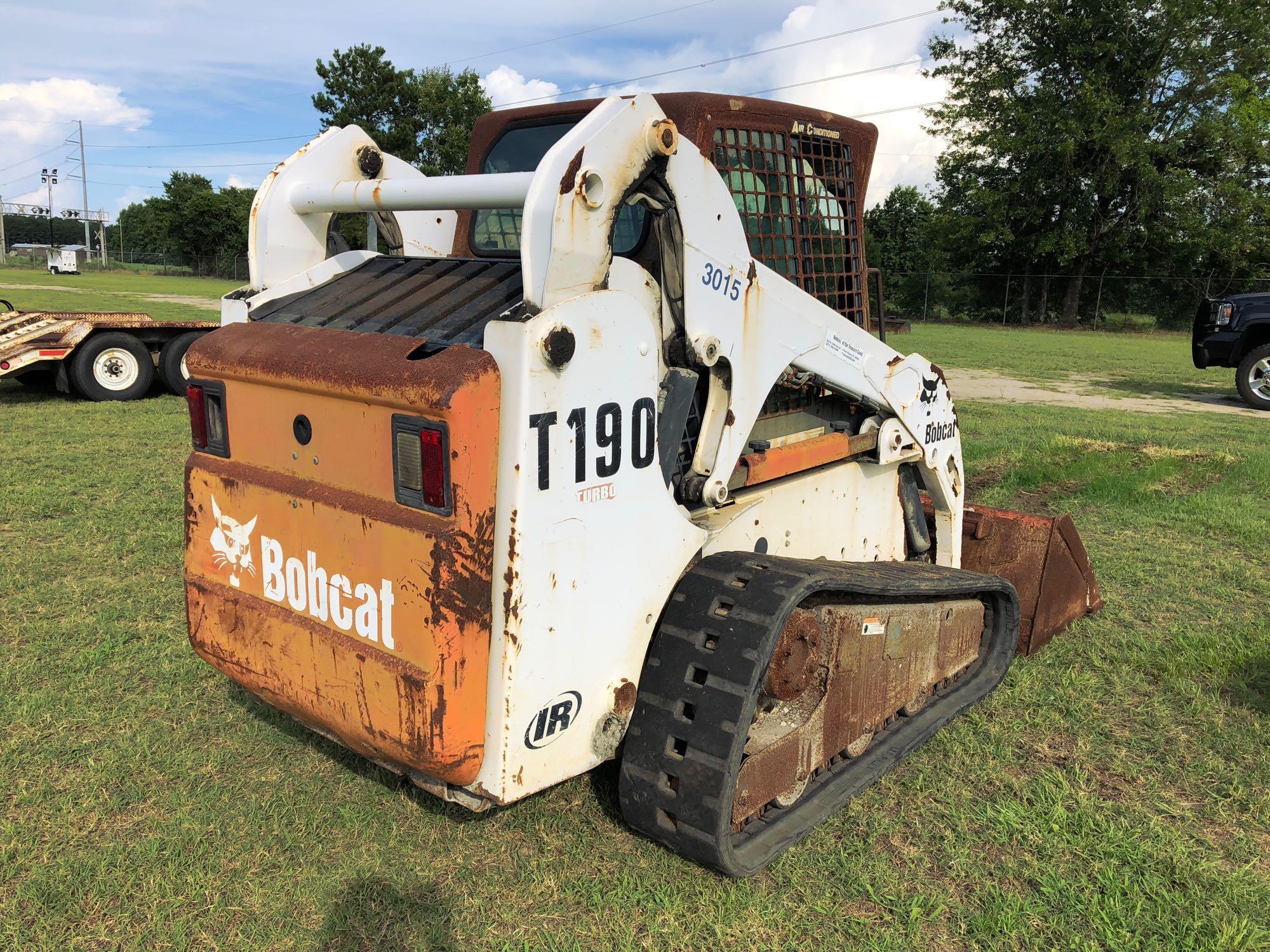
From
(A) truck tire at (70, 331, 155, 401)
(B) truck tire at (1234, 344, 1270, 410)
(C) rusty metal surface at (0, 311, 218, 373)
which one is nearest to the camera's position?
(C) rusty metal surface at (0, 311, 218, 373)

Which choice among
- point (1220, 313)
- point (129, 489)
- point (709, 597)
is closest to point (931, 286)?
point (1220, 313)

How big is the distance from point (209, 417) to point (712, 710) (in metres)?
1.81

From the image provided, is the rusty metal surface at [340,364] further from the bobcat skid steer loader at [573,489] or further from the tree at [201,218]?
the tree at [201,218]

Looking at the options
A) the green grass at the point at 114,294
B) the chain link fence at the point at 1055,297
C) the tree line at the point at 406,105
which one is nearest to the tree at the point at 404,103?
the tree line at the point at 406,105

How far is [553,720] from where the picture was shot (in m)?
2.52

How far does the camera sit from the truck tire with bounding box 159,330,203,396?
11305 millimetres

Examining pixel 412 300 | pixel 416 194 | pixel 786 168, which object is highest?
pixel 786 168

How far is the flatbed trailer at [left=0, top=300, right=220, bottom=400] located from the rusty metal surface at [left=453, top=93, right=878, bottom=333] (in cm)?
797

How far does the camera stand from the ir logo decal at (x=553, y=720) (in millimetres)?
2469

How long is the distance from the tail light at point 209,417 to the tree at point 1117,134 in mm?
34883

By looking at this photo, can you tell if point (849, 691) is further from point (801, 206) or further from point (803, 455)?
point (801, 206)

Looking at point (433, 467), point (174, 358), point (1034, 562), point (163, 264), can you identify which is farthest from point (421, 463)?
point (163, 264)

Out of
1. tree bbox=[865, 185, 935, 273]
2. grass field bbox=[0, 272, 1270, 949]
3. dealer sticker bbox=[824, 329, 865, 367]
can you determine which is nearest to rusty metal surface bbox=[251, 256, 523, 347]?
dealer sticker bbox=[824, 329, 865, 367]

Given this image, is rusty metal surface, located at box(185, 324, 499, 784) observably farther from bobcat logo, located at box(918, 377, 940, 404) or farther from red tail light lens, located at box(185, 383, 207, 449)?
bobcat logo, located at box(918, 377, 940, 404)
